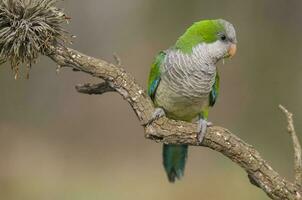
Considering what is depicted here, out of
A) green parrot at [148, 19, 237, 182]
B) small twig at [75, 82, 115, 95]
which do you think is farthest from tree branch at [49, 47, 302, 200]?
green parrot at [148, 19, 237, 182]

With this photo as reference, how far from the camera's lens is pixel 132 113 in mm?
6465

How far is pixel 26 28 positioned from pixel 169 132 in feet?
1.92

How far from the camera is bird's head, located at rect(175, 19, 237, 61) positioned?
2.38 m

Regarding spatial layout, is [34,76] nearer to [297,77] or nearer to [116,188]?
[116,188]

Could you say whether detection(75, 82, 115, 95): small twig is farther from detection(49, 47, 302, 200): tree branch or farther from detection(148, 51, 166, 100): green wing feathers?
detection(148, 51, 166, 100): green wing feathers

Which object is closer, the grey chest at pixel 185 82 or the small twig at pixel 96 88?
the small twig at pixel 96 88

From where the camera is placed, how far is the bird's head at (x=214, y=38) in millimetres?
2385

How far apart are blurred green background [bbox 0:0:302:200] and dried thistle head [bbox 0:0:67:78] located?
3010 millimetres

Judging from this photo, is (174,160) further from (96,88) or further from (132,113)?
(132,113)

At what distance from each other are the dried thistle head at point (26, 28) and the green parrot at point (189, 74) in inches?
26.7

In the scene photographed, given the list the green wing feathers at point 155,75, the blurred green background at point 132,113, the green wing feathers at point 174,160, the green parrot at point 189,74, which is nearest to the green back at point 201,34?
the green parrot at point 189,74

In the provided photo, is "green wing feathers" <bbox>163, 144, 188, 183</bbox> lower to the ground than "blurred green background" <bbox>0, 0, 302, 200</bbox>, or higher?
lower

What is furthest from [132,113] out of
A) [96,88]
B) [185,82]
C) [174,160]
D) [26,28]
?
[26,28]

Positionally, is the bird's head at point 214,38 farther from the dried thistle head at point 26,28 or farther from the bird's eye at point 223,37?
the dried thistle head at point 26,28
